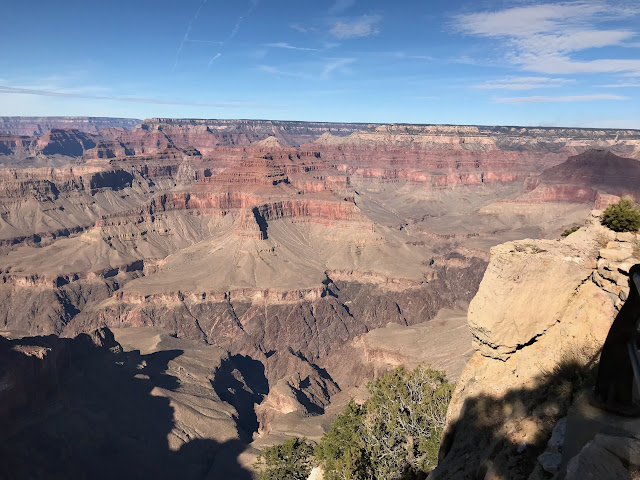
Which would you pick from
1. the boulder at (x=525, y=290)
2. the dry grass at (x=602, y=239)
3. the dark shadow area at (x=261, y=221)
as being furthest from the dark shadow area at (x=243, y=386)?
the dry grass at (x=602, y=239)

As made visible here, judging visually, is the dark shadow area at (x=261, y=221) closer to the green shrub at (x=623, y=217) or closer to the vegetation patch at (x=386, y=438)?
the vegetation patch at (x=386, y=438)

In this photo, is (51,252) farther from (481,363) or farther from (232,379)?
(481,363)

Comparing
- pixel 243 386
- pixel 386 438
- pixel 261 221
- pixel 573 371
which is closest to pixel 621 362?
pixel 573 371

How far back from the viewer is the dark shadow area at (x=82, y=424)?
57.5m

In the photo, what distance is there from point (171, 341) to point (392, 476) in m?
85.5

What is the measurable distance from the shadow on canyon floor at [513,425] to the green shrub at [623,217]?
6.97 metres

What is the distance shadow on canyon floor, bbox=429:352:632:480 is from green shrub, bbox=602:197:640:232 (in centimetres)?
697

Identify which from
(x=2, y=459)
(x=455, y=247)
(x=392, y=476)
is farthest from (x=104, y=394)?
(x=455, y=247)

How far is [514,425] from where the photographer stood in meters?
16.1

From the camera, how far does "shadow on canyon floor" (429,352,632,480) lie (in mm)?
14477

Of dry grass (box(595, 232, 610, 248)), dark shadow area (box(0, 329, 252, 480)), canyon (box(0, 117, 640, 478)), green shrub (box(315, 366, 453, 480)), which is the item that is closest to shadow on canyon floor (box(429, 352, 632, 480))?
canyon (box(0, 117, 640, 478))

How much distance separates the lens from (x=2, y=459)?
52.9 meters

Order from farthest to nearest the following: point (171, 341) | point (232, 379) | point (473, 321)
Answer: point (171, 341)
point (232, 379)
point (473, 321)

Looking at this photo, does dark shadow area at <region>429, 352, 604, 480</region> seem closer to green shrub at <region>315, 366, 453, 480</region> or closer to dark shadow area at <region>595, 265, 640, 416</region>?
dark shadow area at <region>595, 265, 640, 416</region>
